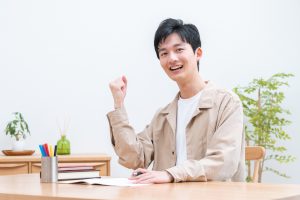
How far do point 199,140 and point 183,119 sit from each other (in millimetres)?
168

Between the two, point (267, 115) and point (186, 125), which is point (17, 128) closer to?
point (267, 115)

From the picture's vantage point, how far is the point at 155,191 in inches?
68.3

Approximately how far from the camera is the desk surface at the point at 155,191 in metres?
1.60

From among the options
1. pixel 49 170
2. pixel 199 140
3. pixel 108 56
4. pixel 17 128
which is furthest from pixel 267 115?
pixel 49 170

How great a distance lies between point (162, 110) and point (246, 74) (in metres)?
3.25

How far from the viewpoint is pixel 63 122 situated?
16.3 ft

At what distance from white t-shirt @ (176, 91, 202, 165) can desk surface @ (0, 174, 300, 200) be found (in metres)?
0.35

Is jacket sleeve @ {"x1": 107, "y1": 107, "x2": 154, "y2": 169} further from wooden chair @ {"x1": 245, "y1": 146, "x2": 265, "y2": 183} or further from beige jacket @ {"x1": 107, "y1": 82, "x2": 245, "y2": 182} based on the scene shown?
wooden chair @ {"x1": 245, "y1": 146, "x2": 265, "y2": 183}

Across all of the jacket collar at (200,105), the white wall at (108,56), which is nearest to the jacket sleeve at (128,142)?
the jacket collar at (200,105)

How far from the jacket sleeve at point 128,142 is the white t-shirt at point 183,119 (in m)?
0.15

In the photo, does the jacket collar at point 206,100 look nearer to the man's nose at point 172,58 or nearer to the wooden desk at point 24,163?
the man's nose at point 172,58

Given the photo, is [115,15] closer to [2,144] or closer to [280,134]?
[2,144]

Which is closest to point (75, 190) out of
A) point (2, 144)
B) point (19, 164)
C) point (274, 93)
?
point (19, 164)

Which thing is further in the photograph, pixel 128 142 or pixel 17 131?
pixel 17 131
